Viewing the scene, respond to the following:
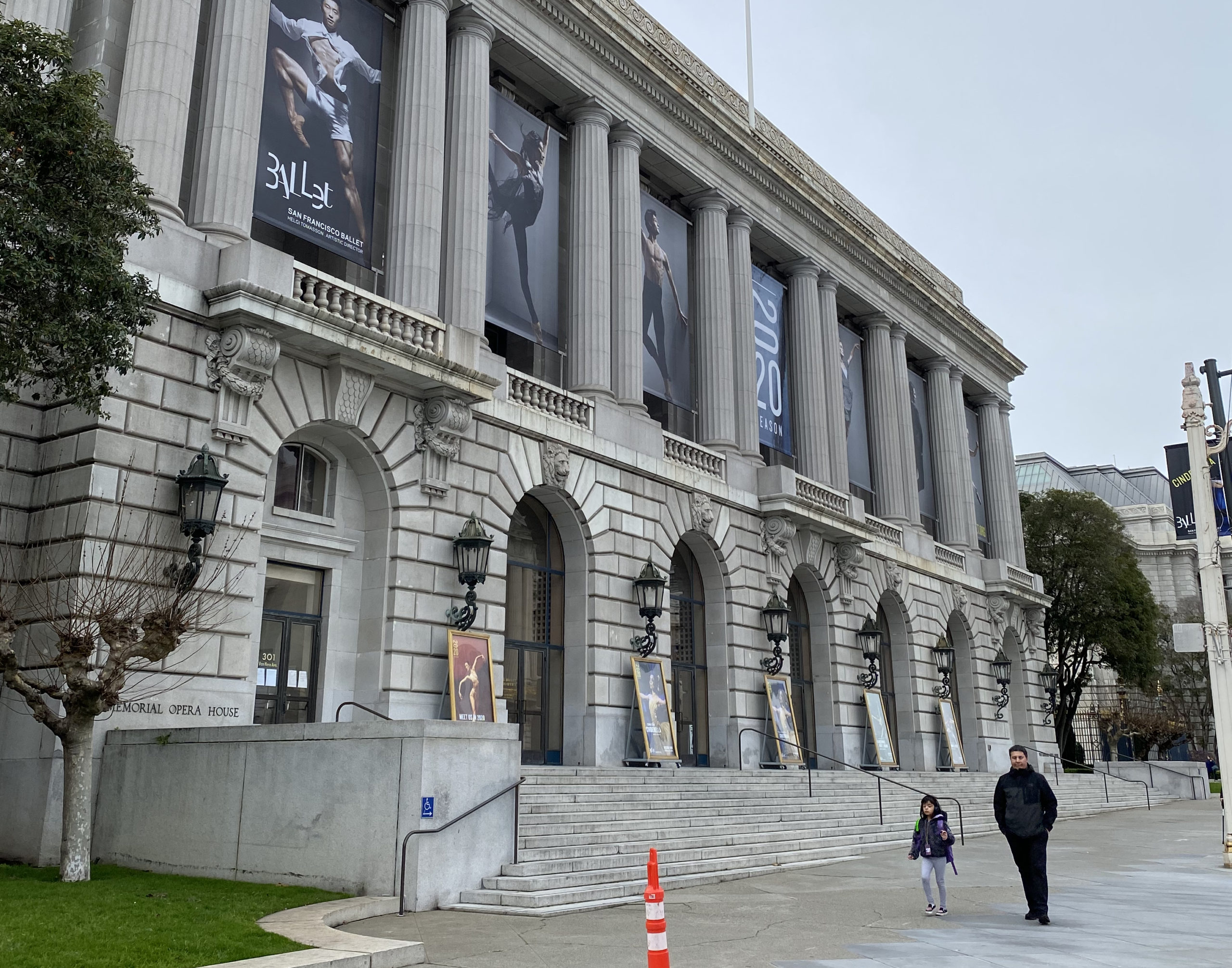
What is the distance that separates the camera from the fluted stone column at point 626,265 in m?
30.8

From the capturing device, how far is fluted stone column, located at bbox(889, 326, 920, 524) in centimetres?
4450

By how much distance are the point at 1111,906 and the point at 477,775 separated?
852 cm

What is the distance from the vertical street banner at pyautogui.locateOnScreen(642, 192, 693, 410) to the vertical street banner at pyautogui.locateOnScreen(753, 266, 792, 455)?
2945mm

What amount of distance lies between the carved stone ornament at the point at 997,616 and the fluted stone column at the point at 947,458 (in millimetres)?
2985

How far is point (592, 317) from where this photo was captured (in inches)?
1177

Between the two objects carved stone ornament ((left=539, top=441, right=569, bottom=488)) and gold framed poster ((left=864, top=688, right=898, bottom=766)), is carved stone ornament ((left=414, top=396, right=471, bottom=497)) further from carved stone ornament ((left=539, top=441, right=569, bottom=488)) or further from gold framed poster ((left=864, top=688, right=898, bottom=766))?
gold framed poster ((left=864, top=688, right=898, bottom=766))

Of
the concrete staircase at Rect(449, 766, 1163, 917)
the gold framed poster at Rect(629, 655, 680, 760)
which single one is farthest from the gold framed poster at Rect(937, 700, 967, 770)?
the gold framed poster at Rect(629, 655, 680, 760)

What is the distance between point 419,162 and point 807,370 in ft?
61.0

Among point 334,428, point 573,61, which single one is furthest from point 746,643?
point 573,61


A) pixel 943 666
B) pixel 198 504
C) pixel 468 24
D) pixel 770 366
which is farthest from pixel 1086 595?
pixel 198 504

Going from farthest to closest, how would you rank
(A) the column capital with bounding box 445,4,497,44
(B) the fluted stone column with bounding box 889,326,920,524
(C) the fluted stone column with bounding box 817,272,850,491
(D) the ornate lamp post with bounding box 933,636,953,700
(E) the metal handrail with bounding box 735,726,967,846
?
(B) the fluted stone column with bounding box 889,326,920,524
(D) the ornate lamp post with bounding box 933,636,953,700
(C) the fluted stone column with bounding box 817,272,850,491
(A) the column capital with bounding box 445,4,497,44
(E) the metal handrail with bounding box 735,726,967,846

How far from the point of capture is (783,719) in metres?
31.9

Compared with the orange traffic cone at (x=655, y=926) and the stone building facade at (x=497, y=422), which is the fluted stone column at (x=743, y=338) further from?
the orange traffic cone at (x=655, y=926)

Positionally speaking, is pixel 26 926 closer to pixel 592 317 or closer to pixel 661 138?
pixel 592 317
